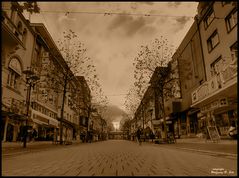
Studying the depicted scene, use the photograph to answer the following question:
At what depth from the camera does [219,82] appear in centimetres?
1781

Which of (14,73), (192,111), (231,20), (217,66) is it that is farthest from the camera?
(192,111)

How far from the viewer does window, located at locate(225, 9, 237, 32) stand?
63.4ft

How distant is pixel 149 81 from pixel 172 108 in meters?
9.60

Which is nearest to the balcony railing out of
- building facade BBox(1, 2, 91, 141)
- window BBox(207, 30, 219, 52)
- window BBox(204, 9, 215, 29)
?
window BBox(207, 30, 219, 52)

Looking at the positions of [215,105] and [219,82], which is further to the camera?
[215,105]

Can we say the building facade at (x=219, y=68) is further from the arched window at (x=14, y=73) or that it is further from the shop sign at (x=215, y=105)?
the arched window at (x=14, y=73)

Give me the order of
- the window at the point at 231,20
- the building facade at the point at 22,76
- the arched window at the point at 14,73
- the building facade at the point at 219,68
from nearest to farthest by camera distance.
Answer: the building facade at the point at 219,68 < the window at the point at 231,20 < the building facade at the point at 22,76 < the arched window at the point at 14,73

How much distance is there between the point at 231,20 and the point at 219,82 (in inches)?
245

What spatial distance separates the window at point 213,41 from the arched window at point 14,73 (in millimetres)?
19605

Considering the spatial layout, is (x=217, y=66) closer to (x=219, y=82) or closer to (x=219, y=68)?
(x=219, y=68)

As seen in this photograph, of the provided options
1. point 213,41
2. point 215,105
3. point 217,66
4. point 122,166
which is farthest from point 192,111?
point 122,166

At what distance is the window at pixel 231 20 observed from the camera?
19.3 m

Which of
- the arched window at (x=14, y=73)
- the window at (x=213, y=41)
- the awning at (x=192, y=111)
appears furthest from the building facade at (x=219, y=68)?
the arched window at (x=14, y=73)

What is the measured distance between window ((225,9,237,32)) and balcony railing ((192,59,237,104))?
3.64 metres
